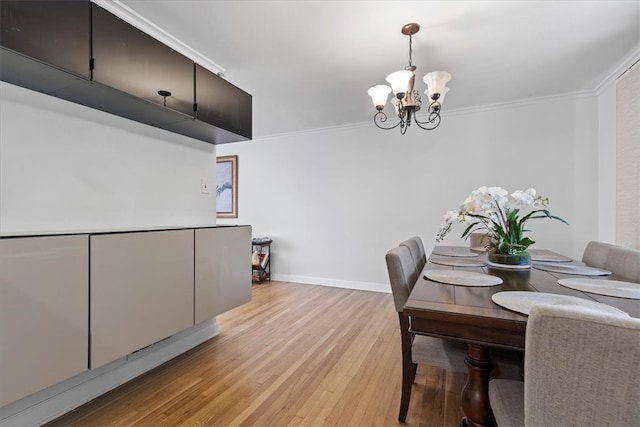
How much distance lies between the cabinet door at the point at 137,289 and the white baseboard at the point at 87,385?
1.13ft

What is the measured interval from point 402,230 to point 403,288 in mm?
2426

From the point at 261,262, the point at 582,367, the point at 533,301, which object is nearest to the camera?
the point at 582,367

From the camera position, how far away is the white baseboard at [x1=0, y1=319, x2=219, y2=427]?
1.38m

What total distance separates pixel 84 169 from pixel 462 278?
2156 mm

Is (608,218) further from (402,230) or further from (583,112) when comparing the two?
(402,230)

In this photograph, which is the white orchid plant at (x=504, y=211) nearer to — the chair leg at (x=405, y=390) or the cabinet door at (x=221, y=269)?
the chair leg at (x=405, y=390)

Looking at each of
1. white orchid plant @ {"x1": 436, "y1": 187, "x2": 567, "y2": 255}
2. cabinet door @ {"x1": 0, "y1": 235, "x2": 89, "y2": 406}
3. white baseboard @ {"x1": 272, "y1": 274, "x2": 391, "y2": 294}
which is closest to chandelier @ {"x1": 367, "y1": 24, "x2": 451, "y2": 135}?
white orchid plant @ {"x1": 436, "y1": 187, "x2": 567, "y2": 255}

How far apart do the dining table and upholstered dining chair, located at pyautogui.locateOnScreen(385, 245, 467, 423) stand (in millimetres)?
112

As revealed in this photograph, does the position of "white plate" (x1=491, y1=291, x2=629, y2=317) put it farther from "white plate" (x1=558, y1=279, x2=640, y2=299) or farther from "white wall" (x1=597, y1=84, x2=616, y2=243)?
"white wall" (x1=597, y1=84, x2=616, y2=243)

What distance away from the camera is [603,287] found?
1256mm

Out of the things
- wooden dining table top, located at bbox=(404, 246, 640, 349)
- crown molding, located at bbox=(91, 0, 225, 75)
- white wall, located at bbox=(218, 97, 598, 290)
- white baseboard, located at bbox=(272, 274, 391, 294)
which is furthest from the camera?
white baseboard, located at bbox=(272, 274, 391, 294)

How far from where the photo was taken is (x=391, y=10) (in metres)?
1.79

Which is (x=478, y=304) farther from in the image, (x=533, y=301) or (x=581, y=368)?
(x=581, y=368)

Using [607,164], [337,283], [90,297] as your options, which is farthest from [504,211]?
[337,283]
